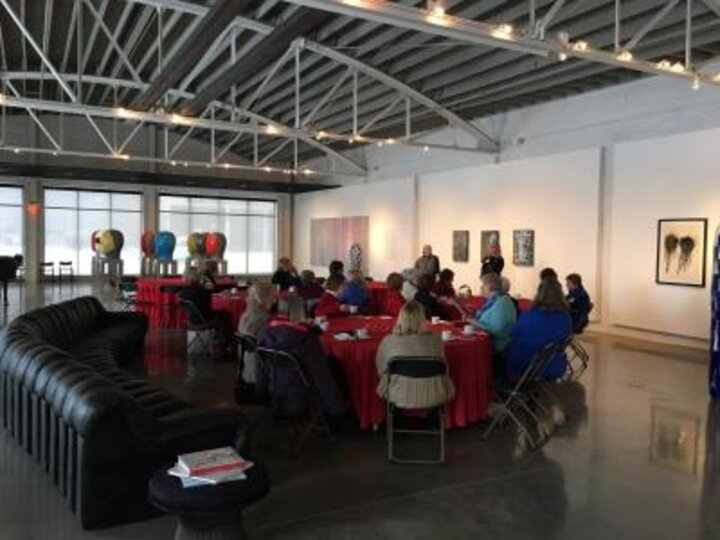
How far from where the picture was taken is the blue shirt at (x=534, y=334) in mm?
4984

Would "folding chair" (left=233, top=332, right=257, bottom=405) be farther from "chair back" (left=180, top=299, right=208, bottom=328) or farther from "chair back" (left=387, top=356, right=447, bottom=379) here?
"chair back" (left=180, top=299, right=208, bottom=328)

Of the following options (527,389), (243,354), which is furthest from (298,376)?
(527,389)

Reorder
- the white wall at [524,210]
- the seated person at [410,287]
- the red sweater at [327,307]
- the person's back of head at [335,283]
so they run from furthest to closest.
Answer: the white wall at [524,210]
the seated person at [410,287]
the person's back of head at [335,283]
the red sweater at [327,307]

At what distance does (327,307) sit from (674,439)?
11.4 ft

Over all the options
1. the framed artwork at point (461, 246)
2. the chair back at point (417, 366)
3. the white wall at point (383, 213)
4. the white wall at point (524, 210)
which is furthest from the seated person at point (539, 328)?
the white wall at point (383, 213)

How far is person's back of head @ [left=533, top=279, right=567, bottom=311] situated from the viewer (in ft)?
16.6

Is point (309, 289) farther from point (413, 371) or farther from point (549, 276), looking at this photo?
point (413, 371)

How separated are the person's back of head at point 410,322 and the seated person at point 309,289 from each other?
11.6 feet

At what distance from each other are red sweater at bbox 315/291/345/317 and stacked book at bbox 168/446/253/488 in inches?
151

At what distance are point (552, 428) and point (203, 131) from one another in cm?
1805

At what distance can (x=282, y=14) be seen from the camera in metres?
9.65

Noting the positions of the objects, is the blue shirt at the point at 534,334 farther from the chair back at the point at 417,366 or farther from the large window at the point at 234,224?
the large window at the point at 234,224

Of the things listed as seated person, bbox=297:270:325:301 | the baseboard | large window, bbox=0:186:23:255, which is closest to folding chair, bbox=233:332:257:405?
seated person, bbox=297:270:325:301

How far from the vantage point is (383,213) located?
17578mm
